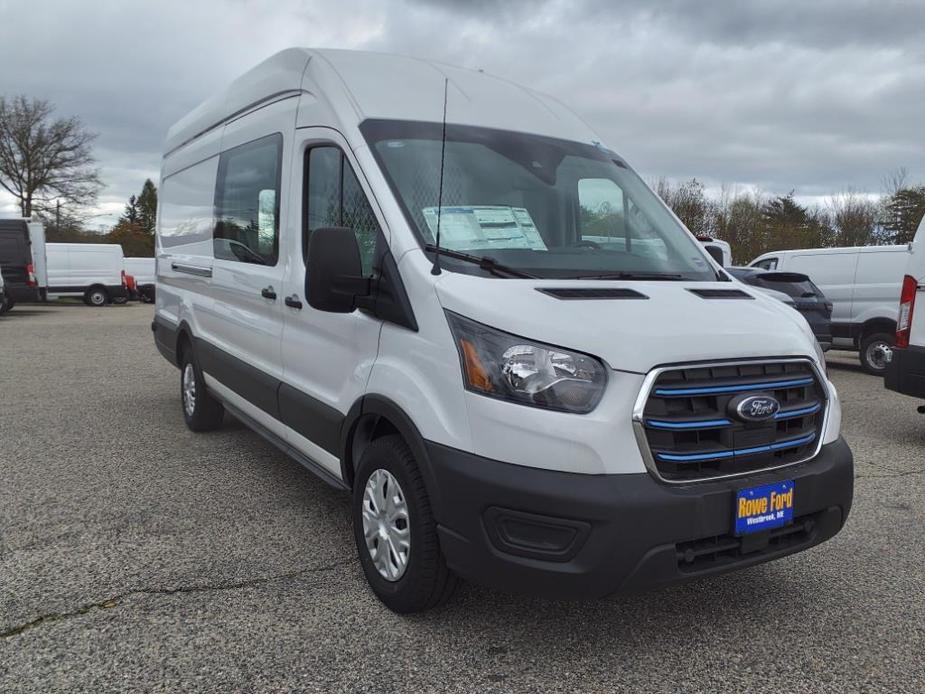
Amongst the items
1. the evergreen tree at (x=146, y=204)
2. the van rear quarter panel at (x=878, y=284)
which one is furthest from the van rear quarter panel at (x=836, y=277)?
the evergreen tree at (x=146, y=204)

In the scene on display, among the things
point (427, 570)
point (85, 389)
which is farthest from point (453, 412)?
point (85, 389)

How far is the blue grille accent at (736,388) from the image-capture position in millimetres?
2623

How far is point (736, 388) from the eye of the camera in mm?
2738

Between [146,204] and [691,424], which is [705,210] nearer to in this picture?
[691,424]

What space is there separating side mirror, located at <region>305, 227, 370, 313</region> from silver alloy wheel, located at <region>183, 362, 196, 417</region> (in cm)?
358

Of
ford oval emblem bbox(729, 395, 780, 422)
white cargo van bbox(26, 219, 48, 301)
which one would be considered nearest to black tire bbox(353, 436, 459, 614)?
ford oval emblem bbox(729, 395, 780, 422)

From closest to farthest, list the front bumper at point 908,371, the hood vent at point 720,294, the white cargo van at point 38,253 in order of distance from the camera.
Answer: the hood vent at point 720,294, the front bumper at point 908,371, the white cargo van at point 38,253

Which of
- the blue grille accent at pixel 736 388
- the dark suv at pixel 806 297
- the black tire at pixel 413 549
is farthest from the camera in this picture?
the dark suv at pixel 806 297

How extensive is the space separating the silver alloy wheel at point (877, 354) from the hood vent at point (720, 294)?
938cm

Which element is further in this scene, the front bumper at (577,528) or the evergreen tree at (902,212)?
the evergreen tree at (902,212)

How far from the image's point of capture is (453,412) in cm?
271

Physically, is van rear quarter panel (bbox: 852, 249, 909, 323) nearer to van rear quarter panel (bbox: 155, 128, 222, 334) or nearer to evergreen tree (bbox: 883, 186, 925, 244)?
van rear quarter panel (bbox: 155, 128, 222, 334)

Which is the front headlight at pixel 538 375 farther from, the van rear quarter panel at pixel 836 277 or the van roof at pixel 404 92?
the van rear quarter panel at pixel 836 277

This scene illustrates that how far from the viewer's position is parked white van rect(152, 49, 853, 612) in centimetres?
257
